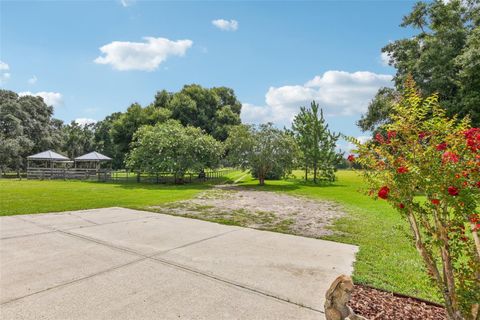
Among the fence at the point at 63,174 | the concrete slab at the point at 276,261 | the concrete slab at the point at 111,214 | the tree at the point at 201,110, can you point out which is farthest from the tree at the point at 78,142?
the concrete slab at the point at 276,261

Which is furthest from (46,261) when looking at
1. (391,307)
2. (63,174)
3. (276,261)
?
(63,174)

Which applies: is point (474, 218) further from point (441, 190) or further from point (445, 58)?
point (445, 58)

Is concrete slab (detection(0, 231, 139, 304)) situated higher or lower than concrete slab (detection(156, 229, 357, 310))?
higher

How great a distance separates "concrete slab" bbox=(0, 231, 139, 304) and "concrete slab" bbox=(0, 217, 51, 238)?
432mm

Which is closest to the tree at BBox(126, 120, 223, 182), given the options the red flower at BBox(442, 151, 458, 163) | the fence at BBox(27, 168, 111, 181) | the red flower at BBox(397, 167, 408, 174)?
the fence at BBox(27, 168, 111, 181)

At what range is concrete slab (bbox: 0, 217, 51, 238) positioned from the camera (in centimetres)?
536

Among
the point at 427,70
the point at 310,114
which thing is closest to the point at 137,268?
the point at 427,70

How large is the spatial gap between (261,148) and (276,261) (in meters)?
15.2

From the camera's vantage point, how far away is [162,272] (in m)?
3.53

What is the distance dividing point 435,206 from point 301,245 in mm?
3153

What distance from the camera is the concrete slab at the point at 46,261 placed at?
316 cm

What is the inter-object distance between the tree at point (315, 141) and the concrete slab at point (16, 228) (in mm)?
19030

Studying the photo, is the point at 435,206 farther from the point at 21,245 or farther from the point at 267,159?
the point at 267,159

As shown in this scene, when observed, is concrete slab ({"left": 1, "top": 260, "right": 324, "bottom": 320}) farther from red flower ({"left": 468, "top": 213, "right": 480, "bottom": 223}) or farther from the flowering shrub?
red flower ({"left": 468, "top": 213, "right": 480, "bottom": 223})
